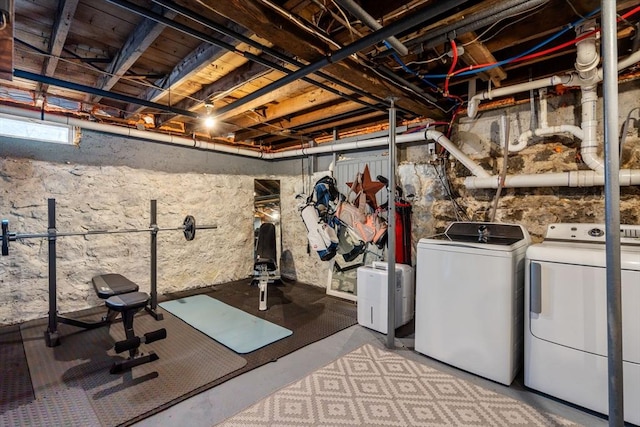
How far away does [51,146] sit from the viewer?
3303 millimetres

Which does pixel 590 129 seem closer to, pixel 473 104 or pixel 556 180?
pixel 556 180

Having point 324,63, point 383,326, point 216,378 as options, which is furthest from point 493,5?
point 216,378

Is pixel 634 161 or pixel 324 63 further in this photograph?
pixel 634 161

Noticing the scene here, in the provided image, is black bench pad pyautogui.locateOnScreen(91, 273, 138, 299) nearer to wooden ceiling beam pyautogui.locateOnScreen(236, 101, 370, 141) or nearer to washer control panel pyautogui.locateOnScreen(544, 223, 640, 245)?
wooden ceiling beam pyautogui.locateOnScreen(236, 101, 370, 141)

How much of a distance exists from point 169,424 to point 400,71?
2.93 m

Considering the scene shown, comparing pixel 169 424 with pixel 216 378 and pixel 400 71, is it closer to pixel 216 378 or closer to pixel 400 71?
pixel 216 378

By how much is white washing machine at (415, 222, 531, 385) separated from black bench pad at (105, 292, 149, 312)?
227cm

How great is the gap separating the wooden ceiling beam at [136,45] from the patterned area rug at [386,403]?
7.86 ft

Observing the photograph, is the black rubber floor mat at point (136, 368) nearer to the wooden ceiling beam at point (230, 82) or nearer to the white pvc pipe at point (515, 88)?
the wooden ceiling beam at point (230, 82)

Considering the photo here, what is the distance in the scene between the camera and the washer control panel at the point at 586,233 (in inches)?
78.0

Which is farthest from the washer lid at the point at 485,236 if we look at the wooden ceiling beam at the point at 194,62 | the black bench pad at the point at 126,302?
the black bench pad at the point at 126,302

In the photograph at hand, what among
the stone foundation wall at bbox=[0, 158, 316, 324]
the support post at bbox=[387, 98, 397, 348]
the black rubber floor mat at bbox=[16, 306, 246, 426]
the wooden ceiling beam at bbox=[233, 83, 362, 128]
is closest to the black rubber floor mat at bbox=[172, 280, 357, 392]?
the black rubber floor mat at bbox=[16, 306, 246, 426]

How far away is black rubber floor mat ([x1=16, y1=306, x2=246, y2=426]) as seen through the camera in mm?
1861

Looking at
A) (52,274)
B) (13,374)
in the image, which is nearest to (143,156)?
(52,274)
